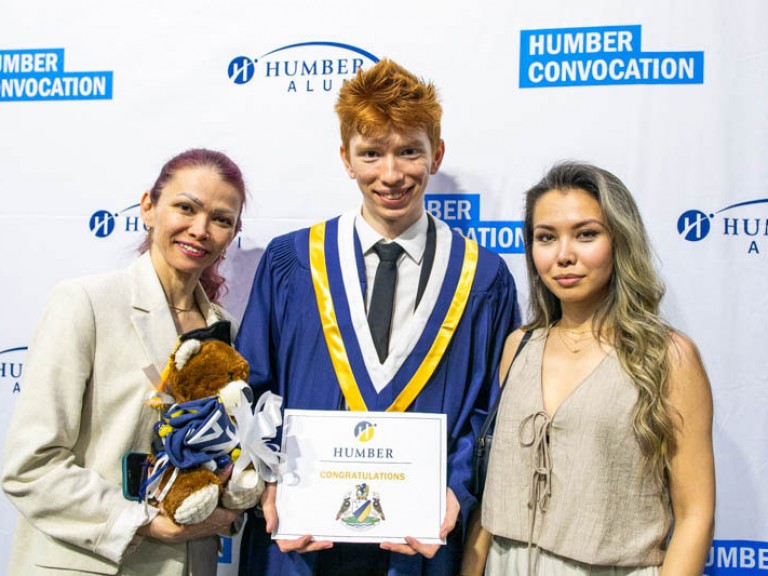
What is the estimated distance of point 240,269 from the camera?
2.81m

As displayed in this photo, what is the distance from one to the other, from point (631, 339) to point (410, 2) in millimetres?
1590

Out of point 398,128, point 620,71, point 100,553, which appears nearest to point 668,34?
point 620,71

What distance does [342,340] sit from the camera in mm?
2039

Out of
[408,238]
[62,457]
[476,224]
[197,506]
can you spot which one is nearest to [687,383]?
[408,238]

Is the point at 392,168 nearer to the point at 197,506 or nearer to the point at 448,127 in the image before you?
the point at 448,127

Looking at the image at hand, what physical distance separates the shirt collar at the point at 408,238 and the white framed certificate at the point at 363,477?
0.54m

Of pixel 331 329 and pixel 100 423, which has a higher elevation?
pixel 331 329

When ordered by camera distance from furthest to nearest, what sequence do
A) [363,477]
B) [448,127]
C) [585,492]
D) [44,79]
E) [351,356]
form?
[44,79] < [448,127] < [351,356] < [363,477] < [585,492]

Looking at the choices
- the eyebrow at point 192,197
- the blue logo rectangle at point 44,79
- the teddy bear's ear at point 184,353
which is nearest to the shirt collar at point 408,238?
the eyebrow at point 192,197

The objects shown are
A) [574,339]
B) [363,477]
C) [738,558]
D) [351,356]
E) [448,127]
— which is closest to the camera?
[363,477]

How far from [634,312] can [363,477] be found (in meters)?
0.82

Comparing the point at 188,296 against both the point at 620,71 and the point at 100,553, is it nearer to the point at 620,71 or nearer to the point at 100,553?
the point at 100,553

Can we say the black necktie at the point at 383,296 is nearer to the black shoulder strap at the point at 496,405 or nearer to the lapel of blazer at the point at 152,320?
the black shoulder strap at the point at 496,405

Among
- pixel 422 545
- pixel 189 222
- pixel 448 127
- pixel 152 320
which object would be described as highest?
pixel 448 127
